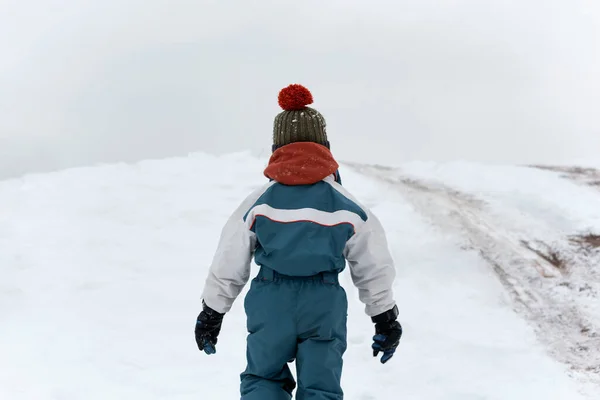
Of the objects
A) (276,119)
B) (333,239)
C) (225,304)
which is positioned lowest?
(225,304)

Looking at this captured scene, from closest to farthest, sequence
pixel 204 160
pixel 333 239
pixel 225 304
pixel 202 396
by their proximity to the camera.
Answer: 1. pixel 333 239
2. pixel 225 304
3. pixel 202 396
4. pixel 204 160

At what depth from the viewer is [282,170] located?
8.69 feet

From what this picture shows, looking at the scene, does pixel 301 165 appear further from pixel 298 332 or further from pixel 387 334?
pixel 387 334

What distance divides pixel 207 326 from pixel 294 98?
44.6 inches

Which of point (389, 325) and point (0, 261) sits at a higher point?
point (389, 325)

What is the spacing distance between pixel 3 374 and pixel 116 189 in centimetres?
390

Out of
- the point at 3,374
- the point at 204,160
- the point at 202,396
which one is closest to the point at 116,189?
the point at 204,160

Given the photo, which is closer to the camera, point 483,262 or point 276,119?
point 276,119

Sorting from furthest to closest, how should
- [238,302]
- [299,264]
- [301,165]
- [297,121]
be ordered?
[238,302]
[297,121]
[301,165]
[299,264]

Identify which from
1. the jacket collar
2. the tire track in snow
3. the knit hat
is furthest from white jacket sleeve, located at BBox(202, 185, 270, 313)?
the tire track in snow

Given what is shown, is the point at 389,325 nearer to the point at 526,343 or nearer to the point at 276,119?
the point at 276,119

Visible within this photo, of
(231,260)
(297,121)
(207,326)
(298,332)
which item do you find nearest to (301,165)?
(297,121)

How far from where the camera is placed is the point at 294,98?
2791mm

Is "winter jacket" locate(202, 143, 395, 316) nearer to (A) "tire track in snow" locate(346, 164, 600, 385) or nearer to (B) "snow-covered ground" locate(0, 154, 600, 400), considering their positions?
(B) "snow-covered ground" locate(0, 154, 600, 400)
